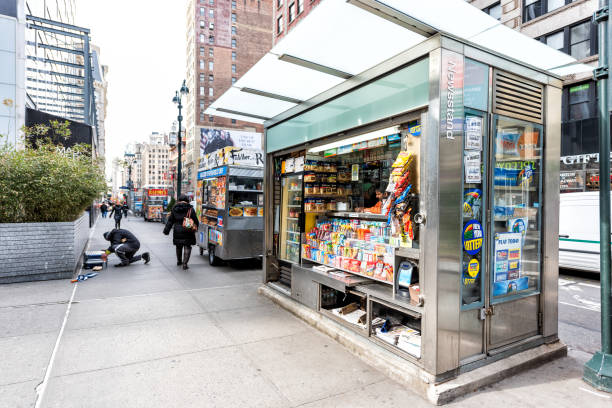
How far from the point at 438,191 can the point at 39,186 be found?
8.31m

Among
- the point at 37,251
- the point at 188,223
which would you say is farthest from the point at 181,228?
the point at 37,251

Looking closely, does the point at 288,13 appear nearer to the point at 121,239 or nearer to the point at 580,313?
the point at 121,239

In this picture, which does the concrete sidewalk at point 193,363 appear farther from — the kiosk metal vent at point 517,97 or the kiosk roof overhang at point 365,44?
the kiosk roof overhang at point 365,44

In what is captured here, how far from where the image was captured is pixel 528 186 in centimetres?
408

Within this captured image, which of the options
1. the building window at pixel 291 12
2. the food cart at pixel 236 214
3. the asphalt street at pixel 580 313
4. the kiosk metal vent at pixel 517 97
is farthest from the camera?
the building window at pixel 291 12

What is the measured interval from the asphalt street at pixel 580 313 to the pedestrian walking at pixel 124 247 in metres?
9.70

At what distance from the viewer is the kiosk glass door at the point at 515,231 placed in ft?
12.3

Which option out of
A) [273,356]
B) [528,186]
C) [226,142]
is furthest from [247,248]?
[226,142]

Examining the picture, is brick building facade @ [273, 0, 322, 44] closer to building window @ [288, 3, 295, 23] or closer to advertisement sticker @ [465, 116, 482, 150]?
building window @ [288, 3, 295, 23]

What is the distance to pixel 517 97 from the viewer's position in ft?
12.8

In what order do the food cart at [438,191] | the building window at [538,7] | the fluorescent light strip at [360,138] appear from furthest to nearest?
the building window at [538,7]
the fluorescent light strip at [360,138]
the food cart at [438,191]

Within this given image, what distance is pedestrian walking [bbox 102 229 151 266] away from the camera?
953 centimetres

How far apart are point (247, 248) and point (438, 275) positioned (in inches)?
264

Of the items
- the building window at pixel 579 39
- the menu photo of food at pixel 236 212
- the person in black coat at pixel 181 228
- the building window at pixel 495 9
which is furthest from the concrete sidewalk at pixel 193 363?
the building window at pixel 495 9
